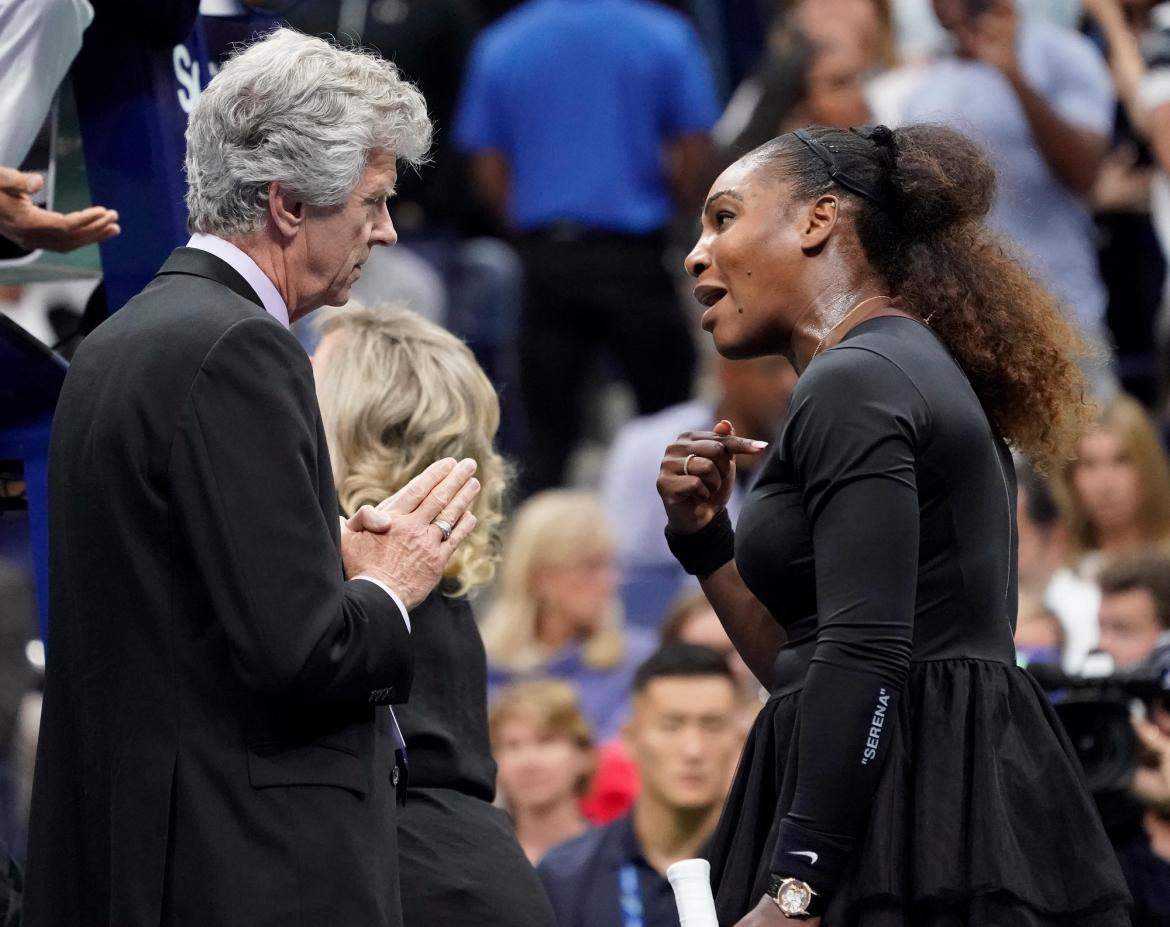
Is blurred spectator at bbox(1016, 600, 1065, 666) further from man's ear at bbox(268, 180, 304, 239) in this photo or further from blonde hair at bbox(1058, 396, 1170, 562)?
man's ear at bbox(268, 180, 304, 239)

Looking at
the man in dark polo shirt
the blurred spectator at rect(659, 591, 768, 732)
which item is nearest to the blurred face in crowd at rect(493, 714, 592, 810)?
the man in dark polo shirt

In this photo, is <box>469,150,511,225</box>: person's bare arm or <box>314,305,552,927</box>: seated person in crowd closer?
<box>314,305,552,927</box>: seated person in crowd

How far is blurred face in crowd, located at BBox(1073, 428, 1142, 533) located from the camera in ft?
21.0

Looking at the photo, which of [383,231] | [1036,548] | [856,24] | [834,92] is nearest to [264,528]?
[383,231]

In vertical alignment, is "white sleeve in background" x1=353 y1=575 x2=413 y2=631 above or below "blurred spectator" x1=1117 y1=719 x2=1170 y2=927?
above

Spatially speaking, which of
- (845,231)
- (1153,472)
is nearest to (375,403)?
(845,231)

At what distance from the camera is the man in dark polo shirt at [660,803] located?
454 centimetres

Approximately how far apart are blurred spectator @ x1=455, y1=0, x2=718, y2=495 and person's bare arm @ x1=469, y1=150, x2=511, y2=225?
0.88 ft

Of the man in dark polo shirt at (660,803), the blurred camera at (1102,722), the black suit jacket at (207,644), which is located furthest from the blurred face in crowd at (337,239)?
the man in dark polo shirt at (660,803)

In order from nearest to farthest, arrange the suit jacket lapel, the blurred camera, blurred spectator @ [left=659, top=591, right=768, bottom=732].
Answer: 1. the suit jacket lapel
2. the blurred camera
3. blurred spectator @ [left=659, top=591, right=768, bottom=732]

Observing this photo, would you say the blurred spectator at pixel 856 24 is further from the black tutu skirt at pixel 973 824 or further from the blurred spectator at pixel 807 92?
the black tutu skirt at pixel 973 824

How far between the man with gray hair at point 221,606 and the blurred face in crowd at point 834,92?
4234 millimetres

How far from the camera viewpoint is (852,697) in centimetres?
271

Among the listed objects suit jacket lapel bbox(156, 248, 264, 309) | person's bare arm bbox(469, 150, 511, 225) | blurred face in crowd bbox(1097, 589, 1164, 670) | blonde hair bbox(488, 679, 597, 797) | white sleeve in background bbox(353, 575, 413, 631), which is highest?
suit jacket lapel bbox(156, 248, 264, 309)
